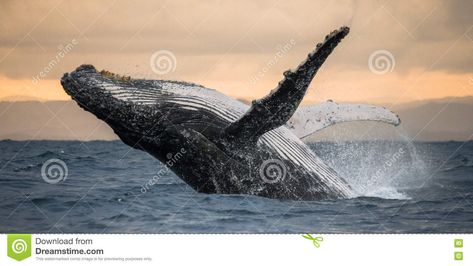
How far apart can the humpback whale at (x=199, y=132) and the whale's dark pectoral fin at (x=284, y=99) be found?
19 mm

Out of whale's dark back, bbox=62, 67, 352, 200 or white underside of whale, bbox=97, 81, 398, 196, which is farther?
white underside of whale, bbox=97, 81, 398, 196

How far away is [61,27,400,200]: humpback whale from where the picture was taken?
23.0 ft

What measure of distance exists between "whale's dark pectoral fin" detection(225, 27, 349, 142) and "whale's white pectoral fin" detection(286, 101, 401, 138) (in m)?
1.24

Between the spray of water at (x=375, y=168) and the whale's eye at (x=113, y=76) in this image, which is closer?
the whale's eye at (x=113, y=76)

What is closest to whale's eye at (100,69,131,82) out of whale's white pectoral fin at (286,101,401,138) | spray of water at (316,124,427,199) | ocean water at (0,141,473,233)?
ocean water at (0,141,473,233)

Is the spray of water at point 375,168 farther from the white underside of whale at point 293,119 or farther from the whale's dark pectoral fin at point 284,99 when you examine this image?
the whale's dark pectoral fin at point 284,99

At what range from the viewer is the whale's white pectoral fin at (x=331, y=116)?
7.98 m

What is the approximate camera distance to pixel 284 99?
6.39 metres
